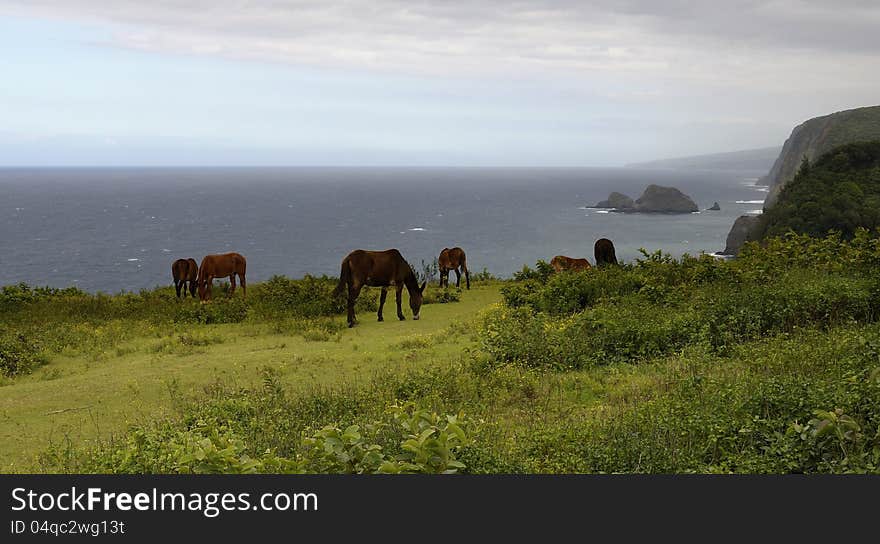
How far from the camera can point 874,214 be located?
52375 millimetres

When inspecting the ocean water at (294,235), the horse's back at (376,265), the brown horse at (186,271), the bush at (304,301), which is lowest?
the ocean water at (294,235)

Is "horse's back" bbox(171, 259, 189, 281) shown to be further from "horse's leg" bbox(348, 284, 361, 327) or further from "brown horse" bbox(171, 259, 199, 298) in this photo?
"horse's leg" bbox(348, 284, 361, 327)

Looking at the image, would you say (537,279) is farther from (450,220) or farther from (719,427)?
(450,220)

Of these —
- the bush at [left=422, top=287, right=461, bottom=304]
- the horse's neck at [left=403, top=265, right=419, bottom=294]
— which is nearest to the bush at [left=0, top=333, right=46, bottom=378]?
the horse's neck at [left=403, top=265, right=419, bottom=294]

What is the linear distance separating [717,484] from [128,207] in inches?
7417

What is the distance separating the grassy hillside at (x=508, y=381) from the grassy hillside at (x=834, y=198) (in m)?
36.8

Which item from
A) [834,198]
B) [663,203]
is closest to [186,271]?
[834,198]

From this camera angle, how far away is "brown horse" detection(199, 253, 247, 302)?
23859 mm

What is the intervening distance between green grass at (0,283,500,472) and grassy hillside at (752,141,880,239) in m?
39.5

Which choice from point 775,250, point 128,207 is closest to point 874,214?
point 775,250

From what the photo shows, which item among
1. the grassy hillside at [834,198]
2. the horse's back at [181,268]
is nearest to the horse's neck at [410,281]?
the horse's back at [181,268]

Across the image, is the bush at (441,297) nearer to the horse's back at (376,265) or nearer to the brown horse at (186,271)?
the horse's back at (376,265)

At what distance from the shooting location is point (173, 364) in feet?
49.2

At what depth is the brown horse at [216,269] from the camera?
939 inches
